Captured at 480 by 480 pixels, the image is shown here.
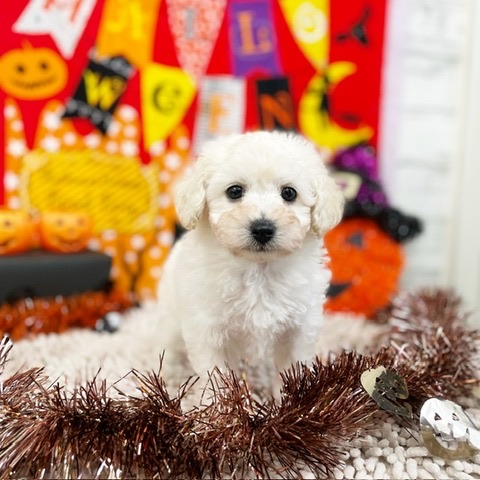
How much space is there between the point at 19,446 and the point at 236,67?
1808 mm

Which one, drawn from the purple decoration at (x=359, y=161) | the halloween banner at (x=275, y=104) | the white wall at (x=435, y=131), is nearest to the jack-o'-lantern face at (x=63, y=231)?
the halloween banner at (x=275, y=104)

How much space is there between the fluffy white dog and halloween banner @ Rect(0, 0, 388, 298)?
1044 millimetres

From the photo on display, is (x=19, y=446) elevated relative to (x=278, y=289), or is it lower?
lower

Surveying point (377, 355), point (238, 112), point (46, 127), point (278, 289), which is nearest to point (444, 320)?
point (377, 355)

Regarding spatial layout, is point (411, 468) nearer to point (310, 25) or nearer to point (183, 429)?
point (183, 429)

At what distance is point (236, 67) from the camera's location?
2.39m

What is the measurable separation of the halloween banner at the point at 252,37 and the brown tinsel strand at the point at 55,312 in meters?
1.16

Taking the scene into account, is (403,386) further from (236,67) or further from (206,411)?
(236,67)

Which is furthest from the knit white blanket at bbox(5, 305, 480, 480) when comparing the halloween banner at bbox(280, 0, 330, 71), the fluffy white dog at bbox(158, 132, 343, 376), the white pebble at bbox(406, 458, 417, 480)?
the halloween banner at bbox(280, 0, 330, 71)

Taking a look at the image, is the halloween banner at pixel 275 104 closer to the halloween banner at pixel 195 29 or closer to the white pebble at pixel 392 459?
the halloween banner at pixel 195 29

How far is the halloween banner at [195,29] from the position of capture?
7.56 ft

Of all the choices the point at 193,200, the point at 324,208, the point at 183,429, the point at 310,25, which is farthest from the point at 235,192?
the point at 310,25

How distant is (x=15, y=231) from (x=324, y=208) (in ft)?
4.31

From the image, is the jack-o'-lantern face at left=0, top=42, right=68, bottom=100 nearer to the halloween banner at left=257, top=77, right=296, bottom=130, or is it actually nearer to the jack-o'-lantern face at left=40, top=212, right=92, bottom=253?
the jack-o'-lantern face at left=40, top=212, right=92, bottom=253
